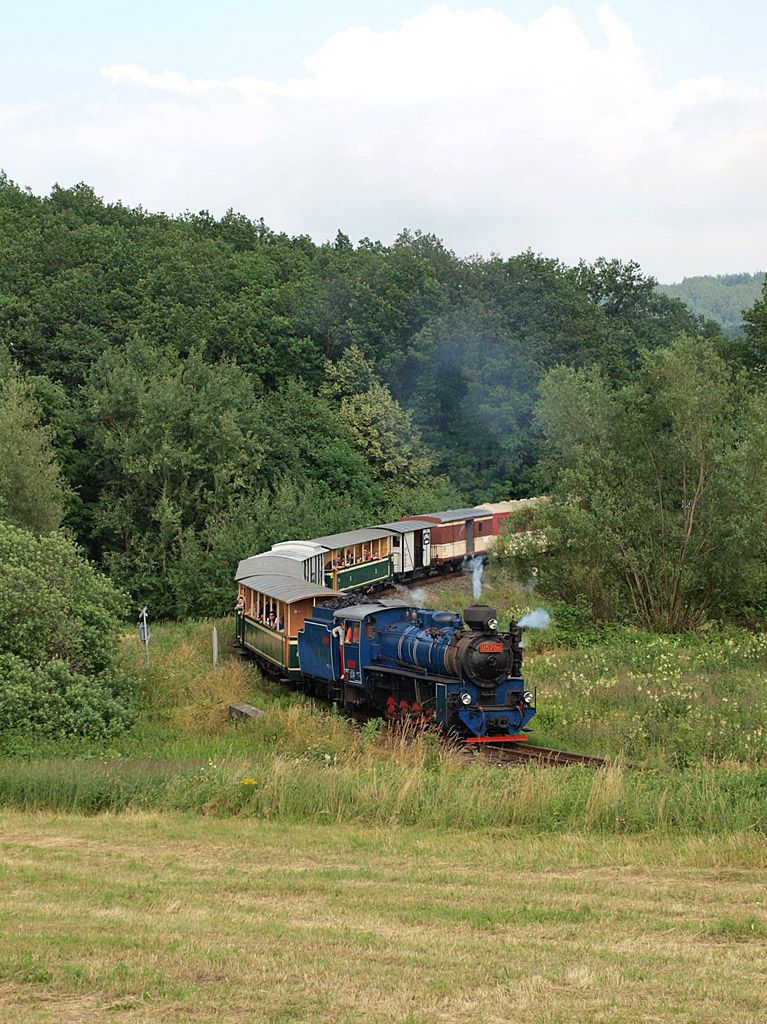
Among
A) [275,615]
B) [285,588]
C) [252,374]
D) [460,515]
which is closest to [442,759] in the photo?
[275,615]

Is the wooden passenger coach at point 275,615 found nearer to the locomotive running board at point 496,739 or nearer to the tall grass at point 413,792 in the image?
the locomotive running board at point 496,739

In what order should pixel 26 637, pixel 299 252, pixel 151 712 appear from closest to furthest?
pixel 26 637, pixel 151 712, pixel 299 252

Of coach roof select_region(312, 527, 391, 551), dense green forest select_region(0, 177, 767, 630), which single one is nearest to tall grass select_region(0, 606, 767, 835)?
coach roof select_region(312, 527, 391, 551)

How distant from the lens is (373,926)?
10602 millimetres

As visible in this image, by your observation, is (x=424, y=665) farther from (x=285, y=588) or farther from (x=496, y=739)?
(x=285, y=588)

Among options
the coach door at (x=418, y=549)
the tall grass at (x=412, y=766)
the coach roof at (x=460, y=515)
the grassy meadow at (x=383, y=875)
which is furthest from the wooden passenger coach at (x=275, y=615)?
the coach roof at (x=460, y=515)

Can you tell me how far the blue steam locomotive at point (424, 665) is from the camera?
22016mm

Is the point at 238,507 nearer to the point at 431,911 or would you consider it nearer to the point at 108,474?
the point at 108,474

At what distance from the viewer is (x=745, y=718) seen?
2281 centimetres

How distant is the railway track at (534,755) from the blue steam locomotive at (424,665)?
31 centimetres

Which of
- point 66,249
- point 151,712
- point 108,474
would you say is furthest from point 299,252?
point 151,712

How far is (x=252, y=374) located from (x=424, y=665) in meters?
46.8

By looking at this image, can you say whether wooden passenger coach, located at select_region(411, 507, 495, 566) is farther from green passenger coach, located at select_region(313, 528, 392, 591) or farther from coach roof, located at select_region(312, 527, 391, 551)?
coach roof, located at select_region(312, 527, 391, 551)

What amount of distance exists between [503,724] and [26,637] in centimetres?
1062
